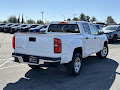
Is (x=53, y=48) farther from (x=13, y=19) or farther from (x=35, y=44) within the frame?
(x=13, y=19)

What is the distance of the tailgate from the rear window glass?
1956mm

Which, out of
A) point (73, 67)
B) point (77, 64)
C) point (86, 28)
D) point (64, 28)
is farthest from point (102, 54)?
point (73, 67)

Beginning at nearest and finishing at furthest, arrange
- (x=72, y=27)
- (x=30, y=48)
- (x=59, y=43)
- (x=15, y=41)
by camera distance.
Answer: (x=59, y=43) < (x=30, y=48) < (x=15, y=41) < (x=72, y=27)

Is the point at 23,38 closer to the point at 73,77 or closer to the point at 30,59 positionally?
the point at 30,59

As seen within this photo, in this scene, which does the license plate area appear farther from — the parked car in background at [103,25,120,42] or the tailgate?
the parked car in background at [103,25,120,42]

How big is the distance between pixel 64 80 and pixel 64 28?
2343 mm

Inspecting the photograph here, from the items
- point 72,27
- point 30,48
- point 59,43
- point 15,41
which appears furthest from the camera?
point 72,27

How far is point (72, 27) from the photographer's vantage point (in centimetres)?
647

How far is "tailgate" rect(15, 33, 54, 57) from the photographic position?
4.66 metres

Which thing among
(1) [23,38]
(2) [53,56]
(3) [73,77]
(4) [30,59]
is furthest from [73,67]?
(1) [23,38]

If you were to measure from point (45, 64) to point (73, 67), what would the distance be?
106 centimetres

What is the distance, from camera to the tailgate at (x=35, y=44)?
4.66m

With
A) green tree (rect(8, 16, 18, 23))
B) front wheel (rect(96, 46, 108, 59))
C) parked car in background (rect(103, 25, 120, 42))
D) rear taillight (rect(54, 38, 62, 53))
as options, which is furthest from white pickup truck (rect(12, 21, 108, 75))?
green tree (rect(8, 16, 18, 23))

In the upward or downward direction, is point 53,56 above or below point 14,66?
above
